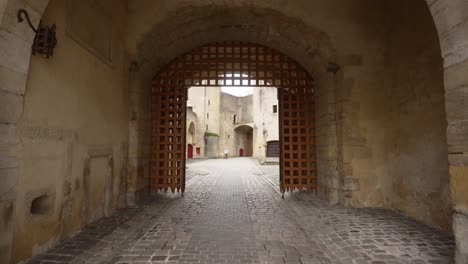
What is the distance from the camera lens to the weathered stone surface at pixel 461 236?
6.49ft

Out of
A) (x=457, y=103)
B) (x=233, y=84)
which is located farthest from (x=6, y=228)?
(x=233, y=84)

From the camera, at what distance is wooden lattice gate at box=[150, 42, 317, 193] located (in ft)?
→ 18.4

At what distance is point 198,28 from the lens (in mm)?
5012

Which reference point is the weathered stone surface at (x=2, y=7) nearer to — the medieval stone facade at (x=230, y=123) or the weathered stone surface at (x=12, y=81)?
the weathered stone surface at (x=12, y=81)

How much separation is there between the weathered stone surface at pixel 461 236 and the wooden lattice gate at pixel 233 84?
3.45 m

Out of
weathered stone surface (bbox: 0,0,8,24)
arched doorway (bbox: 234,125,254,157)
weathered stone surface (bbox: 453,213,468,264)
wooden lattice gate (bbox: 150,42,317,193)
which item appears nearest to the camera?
weathered stone surface (bbox: 0,0,8,24)

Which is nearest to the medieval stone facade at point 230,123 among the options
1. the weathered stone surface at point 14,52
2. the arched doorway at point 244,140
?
the arched doorway at point 244,140

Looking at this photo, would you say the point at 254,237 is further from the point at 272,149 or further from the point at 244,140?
the point at 244,140

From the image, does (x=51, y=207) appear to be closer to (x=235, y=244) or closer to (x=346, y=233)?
(x=235, y=244)

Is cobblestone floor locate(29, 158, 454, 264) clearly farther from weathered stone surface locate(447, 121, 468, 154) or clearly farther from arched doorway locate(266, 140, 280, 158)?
arched doorway locate(266, 140, 280, 158)

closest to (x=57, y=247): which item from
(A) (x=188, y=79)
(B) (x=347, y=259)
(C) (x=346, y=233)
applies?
(B) (x=347, y=259)

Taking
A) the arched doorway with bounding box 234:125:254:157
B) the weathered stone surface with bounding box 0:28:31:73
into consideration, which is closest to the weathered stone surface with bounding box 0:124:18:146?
the weathered stone surface with bounding box 0:28:31:73

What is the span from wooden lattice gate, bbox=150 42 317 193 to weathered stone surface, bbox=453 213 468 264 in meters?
3.45

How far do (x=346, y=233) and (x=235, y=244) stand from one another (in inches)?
59.8
